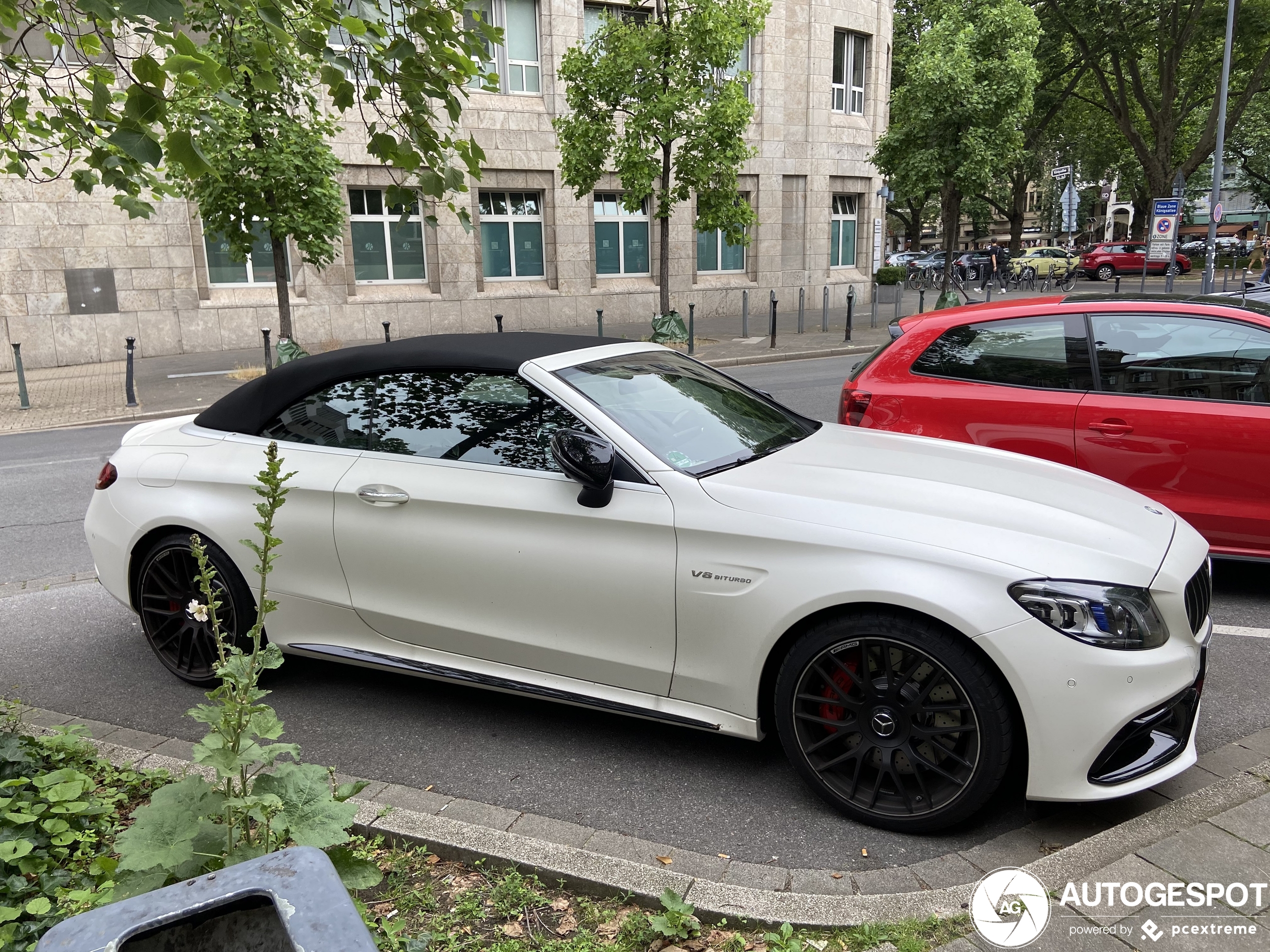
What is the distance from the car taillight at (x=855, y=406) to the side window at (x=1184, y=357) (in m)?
1.33

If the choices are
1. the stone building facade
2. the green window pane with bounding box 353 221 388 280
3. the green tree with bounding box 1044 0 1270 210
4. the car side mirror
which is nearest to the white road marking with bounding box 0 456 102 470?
the car side mirror

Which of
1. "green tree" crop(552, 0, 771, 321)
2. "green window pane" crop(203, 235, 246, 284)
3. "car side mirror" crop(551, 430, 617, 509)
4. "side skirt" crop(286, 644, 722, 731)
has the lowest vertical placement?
"side skirt" crop(286, 644, 722, 731)

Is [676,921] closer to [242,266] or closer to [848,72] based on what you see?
[242,266]

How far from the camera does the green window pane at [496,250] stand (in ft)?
79.3

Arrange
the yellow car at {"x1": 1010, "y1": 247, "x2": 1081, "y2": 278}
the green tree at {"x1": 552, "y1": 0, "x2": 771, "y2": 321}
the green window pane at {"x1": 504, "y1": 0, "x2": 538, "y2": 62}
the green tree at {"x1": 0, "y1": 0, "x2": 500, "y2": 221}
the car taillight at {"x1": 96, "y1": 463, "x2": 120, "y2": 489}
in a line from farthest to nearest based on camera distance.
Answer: the yellow car at {"x1": 1010, "y1": 247, "x2": 1081, "y2": 278} < the green window pane at {"x1": 504, "y1": 0, "x2": 538, "y2": 62} < the green tree at {"x1": 552, "y1": 0, "x2": 771, "y2": 321} < the car taillight at {"x1": 96, "y1": 463, "x2": 120, "y2": 489} < the green tree at {"x1": 0, "y1": 0, "x2": 500, "y2": 221}

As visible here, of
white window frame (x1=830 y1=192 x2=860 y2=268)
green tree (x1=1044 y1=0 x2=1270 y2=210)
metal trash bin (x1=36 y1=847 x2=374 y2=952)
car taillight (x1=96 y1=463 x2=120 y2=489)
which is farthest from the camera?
green tree (x1=1044 y1=0 x2=1270 y2=210)

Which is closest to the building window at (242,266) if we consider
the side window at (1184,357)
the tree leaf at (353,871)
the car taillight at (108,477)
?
the car taillight at (108,477)

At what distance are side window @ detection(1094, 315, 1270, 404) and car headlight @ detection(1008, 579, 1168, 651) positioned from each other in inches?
107

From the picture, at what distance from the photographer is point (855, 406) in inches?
241

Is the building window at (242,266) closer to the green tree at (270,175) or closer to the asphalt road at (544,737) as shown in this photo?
the green tree at (270,175)

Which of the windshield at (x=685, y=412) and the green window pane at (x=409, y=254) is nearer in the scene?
the windshield at (x=685, y=412)

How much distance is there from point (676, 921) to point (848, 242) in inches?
1213

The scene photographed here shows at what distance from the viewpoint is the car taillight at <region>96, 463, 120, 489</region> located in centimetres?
477

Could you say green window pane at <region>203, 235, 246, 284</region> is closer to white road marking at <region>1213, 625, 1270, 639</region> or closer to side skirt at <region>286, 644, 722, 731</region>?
side skirt at <region>286, 644, 722, 731</region>
